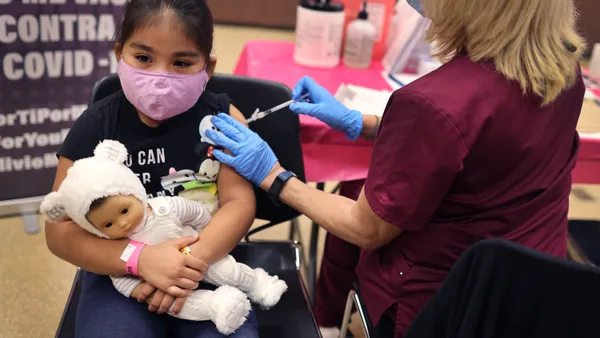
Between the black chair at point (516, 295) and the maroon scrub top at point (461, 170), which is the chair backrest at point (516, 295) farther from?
the maroon scrub top at point (461, 170)

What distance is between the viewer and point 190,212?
1.13 meters

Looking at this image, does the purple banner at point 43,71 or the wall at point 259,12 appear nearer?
the purple banner at point 43,71

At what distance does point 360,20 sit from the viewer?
6.03 ft

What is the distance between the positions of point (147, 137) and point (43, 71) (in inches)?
36.4

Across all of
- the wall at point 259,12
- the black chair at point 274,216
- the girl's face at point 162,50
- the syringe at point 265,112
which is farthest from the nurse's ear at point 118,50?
the wall at point 259,12

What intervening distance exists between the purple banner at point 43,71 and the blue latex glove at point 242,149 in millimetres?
726

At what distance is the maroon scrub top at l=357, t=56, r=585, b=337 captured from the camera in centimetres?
93

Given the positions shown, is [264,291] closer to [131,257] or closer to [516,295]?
[131,257]

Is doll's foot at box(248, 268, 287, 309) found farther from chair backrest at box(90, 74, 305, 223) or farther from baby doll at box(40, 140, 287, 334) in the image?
chair backrest at box(90, 74, 305, 223)

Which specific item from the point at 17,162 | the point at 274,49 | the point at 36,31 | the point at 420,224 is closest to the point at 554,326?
the point at 420,224

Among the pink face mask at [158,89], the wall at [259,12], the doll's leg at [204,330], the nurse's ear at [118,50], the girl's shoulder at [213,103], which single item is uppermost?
the nurse's ear at [118,50]

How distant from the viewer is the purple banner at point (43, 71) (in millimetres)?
1779

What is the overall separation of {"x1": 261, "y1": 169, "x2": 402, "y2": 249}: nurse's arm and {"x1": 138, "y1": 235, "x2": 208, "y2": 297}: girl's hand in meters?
0.26

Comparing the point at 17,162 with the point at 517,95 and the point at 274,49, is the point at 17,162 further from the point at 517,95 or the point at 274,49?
the point at 517,95
